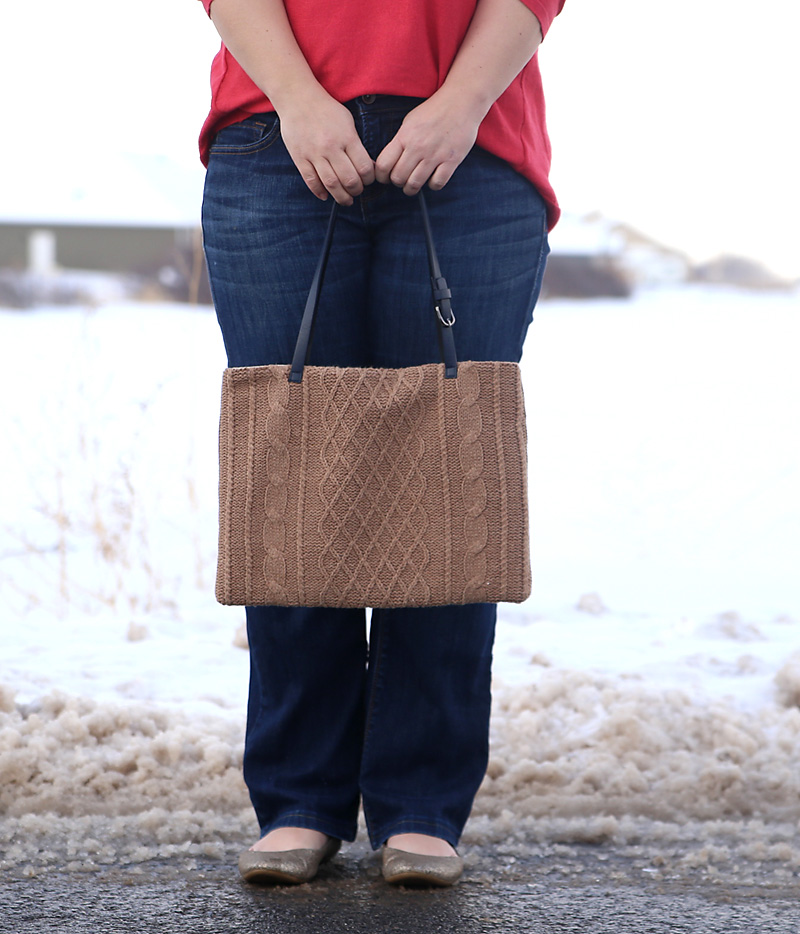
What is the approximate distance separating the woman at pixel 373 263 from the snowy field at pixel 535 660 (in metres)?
0.22

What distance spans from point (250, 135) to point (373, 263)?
24 centimetres

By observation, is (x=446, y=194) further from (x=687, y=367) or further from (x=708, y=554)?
(x=687, y=367)

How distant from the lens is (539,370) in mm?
8297

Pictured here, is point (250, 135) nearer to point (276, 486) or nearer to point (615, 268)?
point (276, 486)

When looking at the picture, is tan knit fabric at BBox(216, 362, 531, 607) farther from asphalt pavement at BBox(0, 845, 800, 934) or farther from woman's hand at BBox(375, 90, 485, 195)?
asphalt pavement at BBox(0, 845, 800, 934)

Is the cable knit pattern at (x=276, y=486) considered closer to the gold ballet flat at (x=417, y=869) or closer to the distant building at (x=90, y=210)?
the gold ballet flat at (x=417, y=869)

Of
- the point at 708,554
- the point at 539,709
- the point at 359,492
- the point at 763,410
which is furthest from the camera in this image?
the point at 763,410

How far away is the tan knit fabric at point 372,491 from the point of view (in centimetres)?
116

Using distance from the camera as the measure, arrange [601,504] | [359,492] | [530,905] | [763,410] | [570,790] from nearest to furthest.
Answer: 1. [359,492]
2. [530,905]
3. [570,790]
4. [601,504]
5. [763,410]

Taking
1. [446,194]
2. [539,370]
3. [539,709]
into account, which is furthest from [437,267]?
[539,370]

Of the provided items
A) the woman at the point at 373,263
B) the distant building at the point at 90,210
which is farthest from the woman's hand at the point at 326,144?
the distant building at the point at 90,210

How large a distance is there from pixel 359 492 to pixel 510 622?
5.48 ft

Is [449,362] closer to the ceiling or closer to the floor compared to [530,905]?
closer to the ceiling

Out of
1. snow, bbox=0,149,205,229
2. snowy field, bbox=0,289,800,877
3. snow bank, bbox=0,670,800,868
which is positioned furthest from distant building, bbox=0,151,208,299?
snow bank, bbox=0,670,800,868
